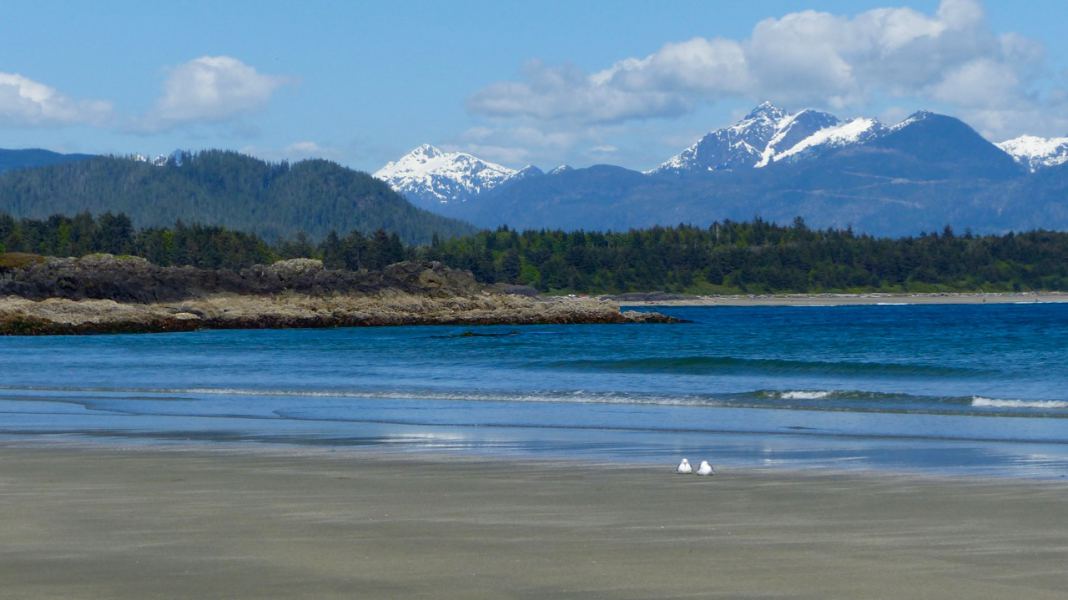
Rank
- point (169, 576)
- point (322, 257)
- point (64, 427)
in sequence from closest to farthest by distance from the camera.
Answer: point (169, 576), point (64, 427), point (322, 257)

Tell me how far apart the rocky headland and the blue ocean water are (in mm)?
29212

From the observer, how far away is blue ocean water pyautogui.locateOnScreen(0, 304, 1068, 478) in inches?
701

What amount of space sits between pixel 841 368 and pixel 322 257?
504ft

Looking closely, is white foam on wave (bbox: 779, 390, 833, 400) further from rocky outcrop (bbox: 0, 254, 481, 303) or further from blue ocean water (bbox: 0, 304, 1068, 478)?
rocky outcrop (bbox: 0, 254, 481, 303)

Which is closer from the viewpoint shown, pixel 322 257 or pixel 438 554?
pixel 438 554

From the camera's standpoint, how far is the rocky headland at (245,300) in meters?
82.4

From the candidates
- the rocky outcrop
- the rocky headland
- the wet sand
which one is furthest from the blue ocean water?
the rocky outcrop

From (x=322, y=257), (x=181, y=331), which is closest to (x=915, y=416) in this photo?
(x=181, y=331)

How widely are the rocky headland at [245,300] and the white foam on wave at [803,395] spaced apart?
2312 inches

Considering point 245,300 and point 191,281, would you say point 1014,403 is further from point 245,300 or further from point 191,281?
point 191,281

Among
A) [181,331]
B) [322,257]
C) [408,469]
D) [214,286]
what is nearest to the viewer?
[408,469]

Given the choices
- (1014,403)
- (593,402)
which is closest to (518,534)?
(593,402)

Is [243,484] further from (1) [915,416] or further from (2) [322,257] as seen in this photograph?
(2) [322,257]

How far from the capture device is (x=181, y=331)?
3292 inches
